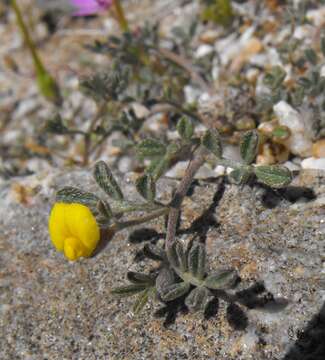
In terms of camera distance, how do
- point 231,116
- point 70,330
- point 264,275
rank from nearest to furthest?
point 264,275 → point 70,330 → point 231,116

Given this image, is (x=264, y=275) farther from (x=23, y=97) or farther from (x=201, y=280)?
(x=23, y=97)

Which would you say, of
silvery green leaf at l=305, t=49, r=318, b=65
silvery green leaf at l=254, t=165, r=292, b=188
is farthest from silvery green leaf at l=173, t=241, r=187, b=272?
silvery green leaf at l=305, t=49, r=318, b=65

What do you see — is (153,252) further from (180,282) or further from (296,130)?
(296,130)

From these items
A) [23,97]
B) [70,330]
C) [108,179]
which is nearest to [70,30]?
[23,97]

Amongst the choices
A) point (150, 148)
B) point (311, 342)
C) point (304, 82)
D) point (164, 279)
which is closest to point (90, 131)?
point (150, 148)

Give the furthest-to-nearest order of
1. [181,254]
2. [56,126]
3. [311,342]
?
[56,126], [181,254], [311,342]

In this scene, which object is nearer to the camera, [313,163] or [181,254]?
[181,254]
